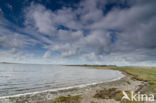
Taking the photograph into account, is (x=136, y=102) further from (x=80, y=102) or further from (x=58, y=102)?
(x=58, y=102)

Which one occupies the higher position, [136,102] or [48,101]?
[136,102]

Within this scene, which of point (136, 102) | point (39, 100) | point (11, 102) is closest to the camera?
point (136, 102)

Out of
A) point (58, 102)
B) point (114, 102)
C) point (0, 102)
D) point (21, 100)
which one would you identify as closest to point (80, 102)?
point (58, 102)

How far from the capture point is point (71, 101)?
42.7ft

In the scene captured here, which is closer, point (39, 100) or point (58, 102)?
point (58, 102)

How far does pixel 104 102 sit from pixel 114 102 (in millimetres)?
1266

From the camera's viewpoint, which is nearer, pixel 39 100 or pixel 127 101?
pixel 127 101

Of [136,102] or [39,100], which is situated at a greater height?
[136,102]

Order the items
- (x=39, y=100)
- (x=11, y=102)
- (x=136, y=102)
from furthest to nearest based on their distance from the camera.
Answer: (x=39, y=100) → (x=11, y=102) → (x=136, y=102)

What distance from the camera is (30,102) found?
1284 cm

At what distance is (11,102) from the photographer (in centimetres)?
1248

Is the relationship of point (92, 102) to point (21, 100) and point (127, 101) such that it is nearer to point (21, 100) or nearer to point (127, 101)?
point (127, 101)

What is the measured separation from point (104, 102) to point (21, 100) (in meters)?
11.4

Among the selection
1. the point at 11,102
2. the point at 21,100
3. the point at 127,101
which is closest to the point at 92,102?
the point at 127,101
